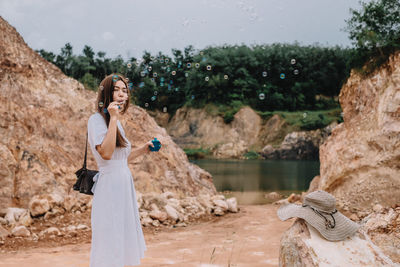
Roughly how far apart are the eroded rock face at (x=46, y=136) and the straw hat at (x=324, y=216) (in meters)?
5.42

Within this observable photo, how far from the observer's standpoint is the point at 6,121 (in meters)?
7.46

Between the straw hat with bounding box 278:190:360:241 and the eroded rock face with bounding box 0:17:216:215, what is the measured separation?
542cm

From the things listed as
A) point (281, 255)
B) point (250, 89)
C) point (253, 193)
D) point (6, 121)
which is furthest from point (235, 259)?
point (250, 89)

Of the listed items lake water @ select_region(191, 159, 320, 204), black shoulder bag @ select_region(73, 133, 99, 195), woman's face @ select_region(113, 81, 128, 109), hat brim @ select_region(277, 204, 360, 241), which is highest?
woman's face @ select_region(113, 81, 128, 109)

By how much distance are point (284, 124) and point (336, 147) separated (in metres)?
25.8

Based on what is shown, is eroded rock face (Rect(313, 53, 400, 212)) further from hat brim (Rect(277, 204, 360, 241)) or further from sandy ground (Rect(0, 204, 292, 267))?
hat brim (Rect(277, 204, 360, 241))

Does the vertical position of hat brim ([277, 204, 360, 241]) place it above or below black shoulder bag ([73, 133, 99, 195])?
below

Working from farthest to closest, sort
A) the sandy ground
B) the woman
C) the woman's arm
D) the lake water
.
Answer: the lake water
the sandy ground
the woman
the woman's arm

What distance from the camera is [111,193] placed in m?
2.84

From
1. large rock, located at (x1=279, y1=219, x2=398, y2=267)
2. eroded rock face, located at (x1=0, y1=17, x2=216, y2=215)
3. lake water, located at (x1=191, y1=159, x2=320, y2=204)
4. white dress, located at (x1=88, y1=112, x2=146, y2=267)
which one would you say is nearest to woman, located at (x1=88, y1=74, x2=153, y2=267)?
white dress, located at (x1=88, y1=112, x2=146, y2=267)

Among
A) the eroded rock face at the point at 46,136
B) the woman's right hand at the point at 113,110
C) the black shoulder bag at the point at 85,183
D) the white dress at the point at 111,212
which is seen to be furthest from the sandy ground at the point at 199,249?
the eroded rock face at the point at 46,136

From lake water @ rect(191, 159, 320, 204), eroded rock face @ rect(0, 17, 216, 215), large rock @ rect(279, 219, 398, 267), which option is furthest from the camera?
lake water @ rect(191, 159, 320, 204)

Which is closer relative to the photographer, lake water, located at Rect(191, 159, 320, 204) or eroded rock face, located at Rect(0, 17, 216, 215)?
eroded rock face, located at Rect(0, 17, 216, 215)

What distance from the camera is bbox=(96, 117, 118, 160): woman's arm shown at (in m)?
2.66
